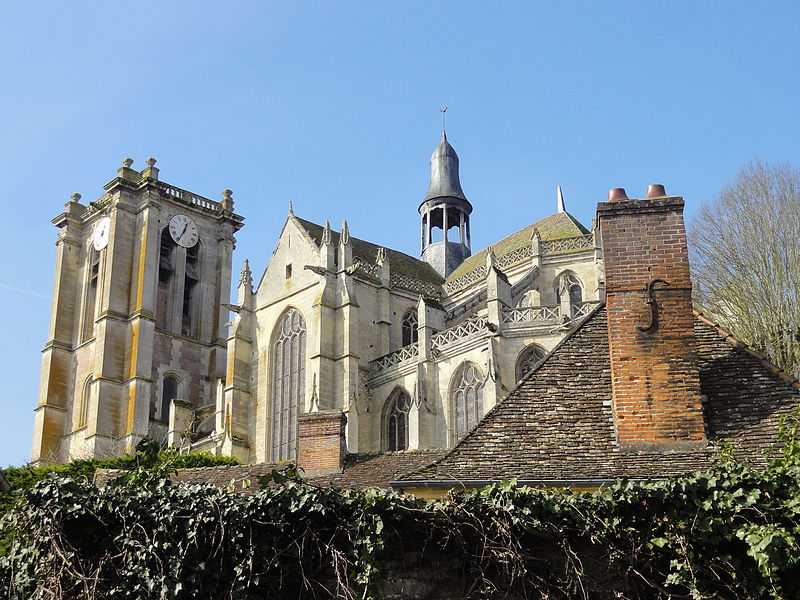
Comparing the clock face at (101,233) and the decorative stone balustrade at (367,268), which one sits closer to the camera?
the decorative stone balustrade at (367,268)

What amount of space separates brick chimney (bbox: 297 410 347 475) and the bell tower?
33.6 metres

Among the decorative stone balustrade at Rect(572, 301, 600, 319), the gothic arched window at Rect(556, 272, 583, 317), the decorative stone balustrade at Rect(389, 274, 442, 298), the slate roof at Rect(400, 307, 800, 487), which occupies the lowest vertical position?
the slate roof at Rect(400, 307, 800, 487)

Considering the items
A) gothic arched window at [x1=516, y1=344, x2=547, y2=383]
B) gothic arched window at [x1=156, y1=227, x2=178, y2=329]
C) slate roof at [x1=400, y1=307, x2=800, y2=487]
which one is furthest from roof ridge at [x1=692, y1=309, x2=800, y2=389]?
gothic arched window at [x1=156, y1=227, x2=178, y2=329]

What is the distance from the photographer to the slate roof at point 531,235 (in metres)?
41.3

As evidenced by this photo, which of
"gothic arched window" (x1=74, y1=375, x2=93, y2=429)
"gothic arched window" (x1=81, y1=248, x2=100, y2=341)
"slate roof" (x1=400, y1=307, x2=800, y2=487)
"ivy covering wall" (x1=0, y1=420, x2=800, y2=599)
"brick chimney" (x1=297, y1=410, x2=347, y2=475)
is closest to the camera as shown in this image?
"ivy covering wall" (x1=0, y1=420, x2=800, y2=599)

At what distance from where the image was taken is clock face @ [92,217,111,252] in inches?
2050

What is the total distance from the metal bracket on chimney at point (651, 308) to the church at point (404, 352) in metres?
0.03

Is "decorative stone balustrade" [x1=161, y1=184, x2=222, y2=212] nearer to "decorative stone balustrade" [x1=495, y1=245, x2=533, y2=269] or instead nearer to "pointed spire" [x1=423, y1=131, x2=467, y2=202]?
"pointed spire" [x1=423, y1=131, x2=467, y2=202]

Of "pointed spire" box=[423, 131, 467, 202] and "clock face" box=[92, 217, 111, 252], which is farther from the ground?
"pointed spire" box=[423, 131, 467, 202]

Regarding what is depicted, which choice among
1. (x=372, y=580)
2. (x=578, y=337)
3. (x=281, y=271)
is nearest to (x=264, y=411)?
(x=281, y=271)

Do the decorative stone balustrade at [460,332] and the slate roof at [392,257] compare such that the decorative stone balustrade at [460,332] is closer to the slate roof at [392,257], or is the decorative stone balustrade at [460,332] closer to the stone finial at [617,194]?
the slate roof at [392,257]

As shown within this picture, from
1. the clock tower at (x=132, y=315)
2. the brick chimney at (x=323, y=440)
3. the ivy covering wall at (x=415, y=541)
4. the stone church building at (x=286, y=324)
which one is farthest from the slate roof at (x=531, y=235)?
the ivy covering wall at (x=415, y=541)

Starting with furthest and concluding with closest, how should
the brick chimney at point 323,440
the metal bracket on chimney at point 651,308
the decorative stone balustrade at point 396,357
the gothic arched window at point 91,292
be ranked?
the gothic arched window at point 91,292 < the decorative stone balustrade at point 396,357 < the brick chimney at point 323,440 < the metal bracket on chimney at point 651,308

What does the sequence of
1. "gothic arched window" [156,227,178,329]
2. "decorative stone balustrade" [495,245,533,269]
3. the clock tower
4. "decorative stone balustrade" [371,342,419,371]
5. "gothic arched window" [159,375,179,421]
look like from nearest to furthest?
1. "decorative stone balustrade" [371,342,419,371]
2. "decorative stone balustrade" [495,245,533,269]
3. the clock tower
4. "gothic arched window" [159,375,179,421]
5. "gothic arched window" [156,227,178,329]
